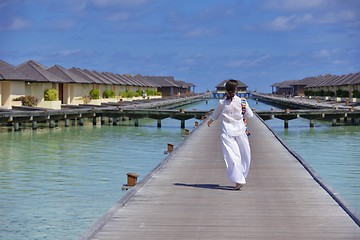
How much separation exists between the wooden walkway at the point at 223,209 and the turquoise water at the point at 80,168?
6.60 feet

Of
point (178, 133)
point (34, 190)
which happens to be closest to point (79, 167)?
point (34, 190)

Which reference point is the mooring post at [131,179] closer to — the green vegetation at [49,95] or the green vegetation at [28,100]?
the green vegetation at [28,100]

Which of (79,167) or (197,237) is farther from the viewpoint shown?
(79,167)

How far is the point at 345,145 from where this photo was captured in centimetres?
3325

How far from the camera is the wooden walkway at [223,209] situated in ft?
26.7

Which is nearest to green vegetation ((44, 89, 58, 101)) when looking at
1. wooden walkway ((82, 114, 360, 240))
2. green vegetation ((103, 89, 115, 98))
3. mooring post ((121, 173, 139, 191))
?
green vegetation ((103, 89, 115, 98))

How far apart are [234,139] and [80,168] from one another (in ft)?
41.0

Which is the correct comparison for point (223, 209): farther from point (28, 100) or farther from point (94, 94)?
point (94, 94)

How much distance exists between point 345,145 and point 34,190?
2020 centimetres

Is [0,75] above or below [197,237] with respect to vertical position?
above

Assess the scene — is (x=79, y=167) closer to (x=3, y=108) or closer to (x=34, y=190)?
(x=34, y=190)

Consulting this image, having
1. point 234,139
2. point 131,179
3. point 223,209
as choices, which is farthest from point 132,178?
point 223,209

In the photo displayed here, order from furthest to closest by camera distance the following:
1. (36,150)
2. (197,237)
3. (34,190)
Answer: (36,150) → (34,190) → (197,237)

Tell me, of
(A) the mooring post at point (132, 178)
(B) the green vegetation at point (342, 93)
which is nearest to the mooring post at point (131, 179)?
(A) the mooring post at point (132, 178)
